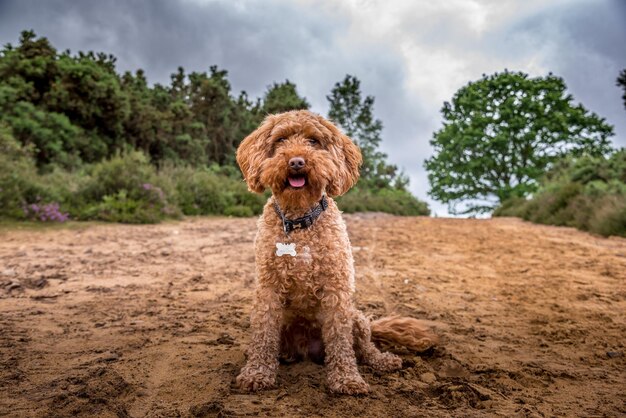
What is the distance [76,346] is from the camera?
3.07 m

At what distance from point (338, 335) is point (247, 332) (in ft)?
3.64

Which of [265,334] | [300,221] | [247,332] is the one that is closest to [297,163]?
[300,221]

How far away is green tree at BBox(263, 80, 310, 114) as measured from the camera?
27984mm

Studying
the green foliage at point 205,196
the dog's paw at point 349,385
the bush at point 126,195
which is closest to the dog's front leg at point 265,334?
the dog's paw at point 349,385

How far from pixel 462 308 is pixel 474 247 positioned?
14.6 feet

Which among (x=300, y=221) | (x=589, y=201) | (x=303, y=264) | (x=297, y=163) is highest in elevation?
(x=589, y=201)

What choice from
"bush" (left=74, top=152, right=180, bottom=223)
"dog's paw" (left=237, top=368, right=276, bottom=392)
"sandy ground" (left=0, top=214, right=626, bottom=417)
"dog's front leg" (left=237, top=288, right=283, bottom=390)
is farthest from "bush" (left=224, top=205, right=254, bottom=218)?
"dog's paw" (left=237, top=368, right=276, bottom=392)

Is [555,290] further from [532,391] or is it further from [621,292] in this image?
[532,391]

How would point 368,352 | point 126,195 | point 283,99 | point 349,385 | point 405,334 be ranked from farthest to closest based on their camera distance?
point 283,99
point 126,195
point 405,334
point 368,352
point 349,385

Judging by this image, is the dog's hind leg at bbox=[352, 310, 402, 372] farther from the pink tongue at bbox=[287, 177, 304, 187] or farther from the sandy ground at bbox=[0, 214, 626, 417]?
the pink tongue at bbox=[287, 177, 304, 187]

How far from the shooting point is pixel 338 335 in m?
2.77

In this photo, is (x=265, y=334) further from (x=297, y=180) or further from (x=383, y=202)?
(x=383, y=202)

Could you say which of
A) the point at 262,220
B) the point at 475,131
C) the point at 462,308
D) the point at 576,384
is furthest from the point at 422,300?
the point at 475,131

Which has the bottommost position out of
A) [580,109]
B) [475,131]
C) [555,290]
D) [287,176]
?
[555,290]
